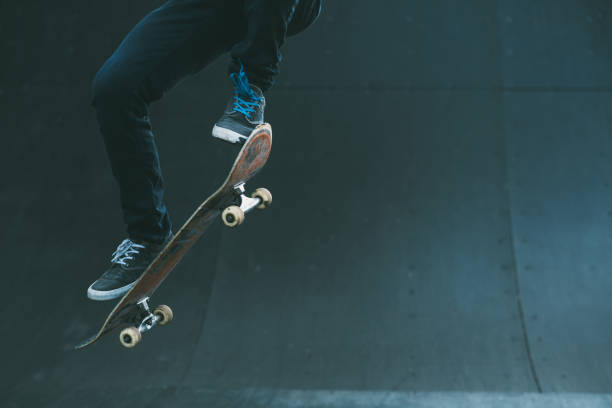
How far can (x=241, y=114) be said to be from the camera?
2.36 metres

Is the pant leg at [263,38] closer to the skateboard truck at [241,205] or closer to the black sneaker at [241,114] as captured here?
the black sneaker at [241,114]

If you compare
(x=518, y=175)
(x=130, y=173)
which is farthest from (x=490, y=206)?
(x=130, y=173)

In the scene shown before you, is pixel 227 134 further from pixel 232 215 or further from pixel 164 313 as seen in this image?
pixel 164 313

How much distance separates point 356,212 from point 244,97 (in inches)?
108

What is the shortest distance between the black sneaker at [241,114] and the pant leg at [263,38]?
3 cm

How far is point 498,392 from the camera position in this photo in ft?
12.4

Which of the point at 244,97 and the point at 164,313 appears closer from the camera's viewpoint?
the point at 244,97

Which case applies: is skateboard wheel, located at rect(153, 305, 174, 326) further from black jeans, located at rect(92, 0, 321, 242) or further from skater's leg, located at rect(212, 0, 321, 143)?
skater's leg, located at rect(212, 0, 321, 143)

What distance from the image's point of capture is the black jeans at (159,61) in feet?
7.33

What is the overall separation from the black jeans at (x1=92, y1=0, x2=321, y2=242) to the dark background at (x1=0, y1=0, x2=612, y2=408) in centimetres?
205

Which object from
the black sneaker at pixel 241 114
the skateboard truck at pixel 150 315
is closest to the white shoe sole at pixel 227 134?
the black sneaker at pixel 241 114

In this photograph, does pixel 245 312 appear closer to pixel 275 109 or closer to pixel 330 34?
pixel 275 109

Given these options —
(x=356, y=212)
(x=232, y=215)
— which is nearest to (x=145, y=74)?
(x=232, y=215)

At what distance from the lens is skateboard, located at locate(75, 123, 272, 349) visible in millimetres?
2377
